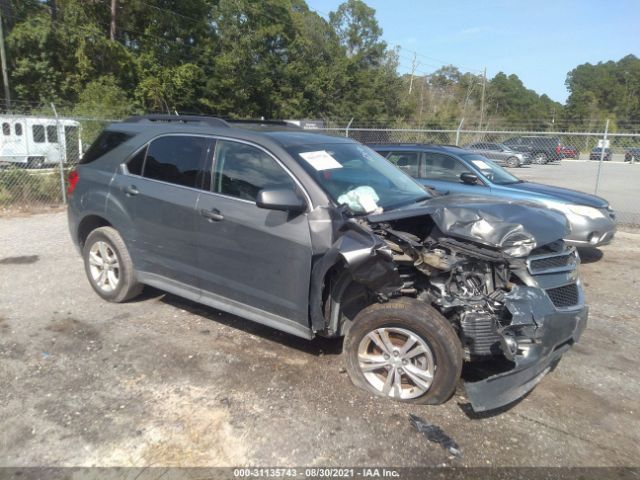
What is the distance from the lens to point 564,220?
362 centimetres

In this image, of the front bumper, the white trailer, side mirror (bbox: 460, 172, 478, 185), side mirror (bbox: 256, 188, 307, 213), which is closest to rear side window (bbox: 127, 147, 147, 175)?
side mirror (bbox: 256, 188, 307, 213)

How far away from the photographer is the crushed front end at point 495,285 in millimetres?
3014

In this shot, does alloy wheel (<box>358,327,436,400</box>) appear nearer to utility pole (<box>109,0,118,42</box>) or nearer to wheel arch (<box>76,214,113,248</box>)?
wheel arch (<box>76,214,113,248</box>)

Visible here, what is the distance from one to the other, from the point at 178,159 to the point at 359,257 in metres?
2.08

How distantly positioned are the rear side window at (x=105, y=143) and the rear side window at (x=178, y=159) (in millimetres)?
515

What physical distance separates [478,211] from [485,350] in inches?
35.7

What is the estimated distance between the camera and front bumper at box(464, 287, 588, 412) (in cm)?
291

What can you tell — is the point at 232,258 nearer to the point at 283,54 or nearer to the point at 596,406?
the point at 596,406

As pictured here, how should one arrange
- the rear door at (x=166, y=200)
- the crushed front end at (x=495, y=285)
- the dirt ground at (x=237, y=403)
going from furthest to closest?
1. the rear door at (x=166, y=200)
2. the crushed front end at (x=495, y=285)
3. the dirt ground at (x=237, y=403)

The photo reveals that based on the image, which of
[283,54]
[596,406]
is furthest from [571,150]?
[596,406]

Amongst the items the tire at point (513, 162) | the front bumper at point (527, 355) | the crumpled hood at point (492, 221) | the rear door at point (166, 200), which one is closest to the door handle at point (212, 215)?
the rear door at point (166, 200)

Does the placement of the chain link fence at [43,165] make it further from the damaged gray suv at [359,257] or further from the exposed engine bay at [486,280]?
the exposed engine bay at [486,280]

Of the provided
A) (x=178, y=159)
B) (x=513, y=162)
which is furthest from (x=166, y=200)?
(x=513, y=162)

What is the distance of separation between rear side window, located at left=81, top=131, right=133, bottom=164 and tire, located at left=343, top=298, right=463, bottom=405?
3.06 metres
